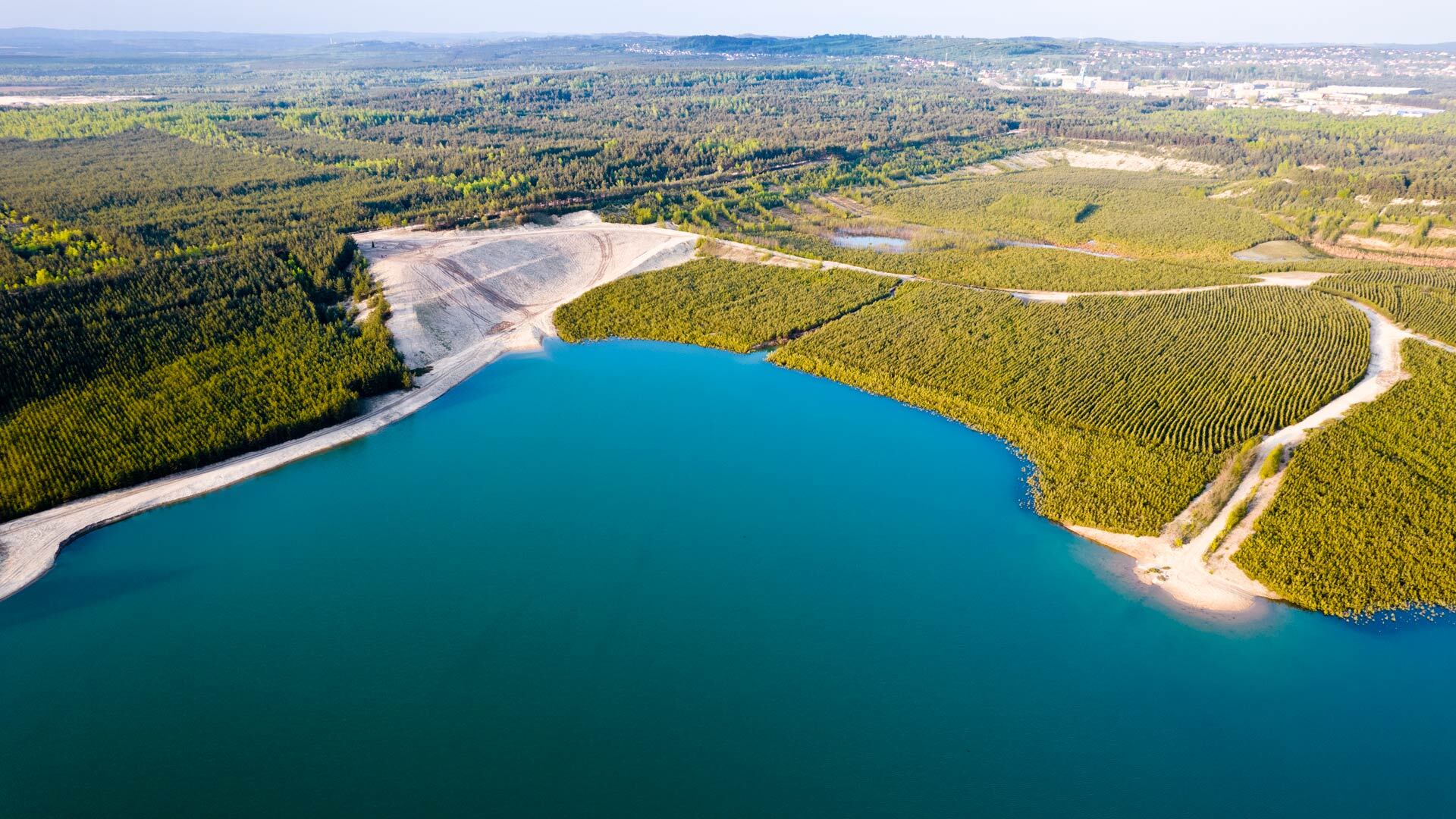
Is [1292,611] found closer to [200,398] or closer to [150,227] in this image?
[200,398]

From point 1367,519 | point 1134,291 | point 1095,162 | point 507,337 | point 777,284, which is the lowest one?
point 1367,519

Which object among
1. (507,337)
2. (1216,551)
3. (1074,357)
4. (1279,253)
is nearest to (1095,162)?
(1279,253)

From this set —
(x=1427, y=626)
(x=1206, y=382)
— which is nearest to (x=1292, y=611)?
(x=1427, y=626)

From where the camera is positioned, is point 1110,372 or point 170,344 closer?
point 170,344

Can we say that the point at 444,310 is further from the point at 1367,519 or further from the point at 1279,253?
the point at 1279,253

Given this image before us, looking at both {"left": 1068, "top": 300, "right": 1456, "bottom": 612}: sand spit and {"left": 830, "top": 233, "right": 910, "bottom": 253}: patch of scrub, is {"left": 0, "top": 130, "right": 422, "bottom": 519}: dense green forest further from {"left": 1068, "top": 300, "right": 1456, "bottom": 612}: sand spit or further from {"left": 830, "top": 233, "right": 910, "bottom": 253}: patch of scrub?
Result: {"left": 830, "top": 233, "right": 910, "bottom": 253}: patch of scrub
